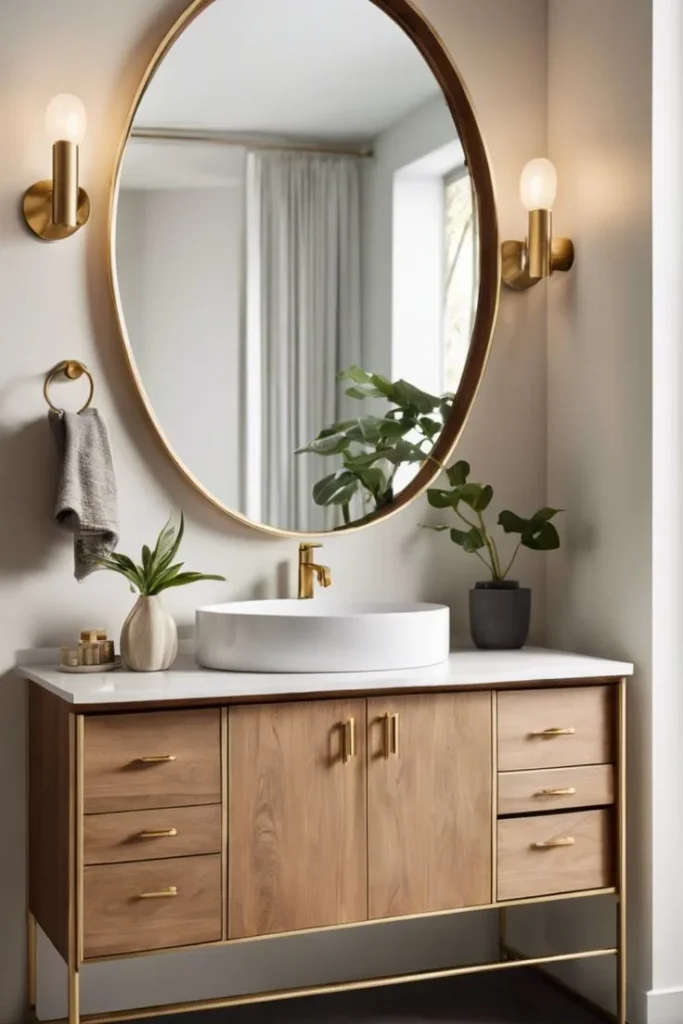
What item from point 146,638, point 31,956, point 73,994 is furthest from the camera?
point 31,956

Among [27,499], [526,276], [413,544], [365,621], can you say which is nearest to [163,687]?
[365,621]

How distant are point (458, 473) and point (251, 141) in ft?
2.65

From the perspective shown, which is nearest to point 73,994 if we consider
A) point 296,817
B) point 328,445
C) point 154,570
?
point 296,817

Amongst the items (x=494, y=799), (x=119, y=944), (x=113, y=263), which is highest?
(x=113, y=263)

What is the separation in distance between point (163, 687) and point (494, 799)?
66 centimetres

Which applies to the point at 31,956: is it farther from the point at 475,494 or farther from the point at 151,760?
the point at 475,494

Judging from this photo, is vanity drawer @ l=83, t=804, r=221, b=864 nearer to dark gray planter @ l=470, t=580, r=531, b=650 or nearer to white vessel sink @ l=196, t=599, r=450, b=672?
white vessel sink @ l=196, t=599, r=450, b=672

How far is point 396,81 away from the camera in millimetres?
2662

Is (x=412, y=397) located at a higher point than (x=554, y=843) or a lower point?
higher

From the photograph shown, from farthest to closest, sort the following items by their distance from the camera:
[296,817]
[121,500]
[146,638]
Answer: [121,500]
[146,638]
[296,817]

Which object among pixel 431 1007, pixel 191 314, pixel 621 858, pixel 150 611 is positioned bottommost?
pixel 431 1007

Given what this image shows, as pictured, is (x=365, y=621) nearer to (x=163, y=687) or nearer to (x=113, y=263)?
(x=163, y=687)

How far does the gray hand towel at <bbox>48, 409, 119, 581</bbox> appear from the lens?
229cm

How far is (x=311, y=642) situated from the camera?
2.21 metres
